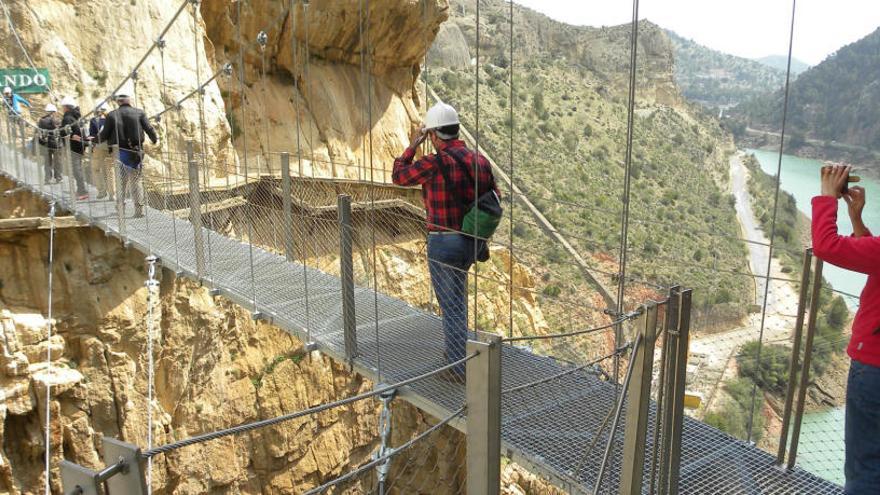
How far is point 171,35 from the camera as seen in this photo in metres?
7.04

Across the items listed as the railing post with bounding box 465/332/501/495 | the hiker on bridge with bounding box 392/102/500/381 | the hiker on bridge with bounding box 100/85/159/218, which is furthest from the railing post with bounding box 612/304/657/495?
the hiker on bridge with bounding box 100/85/159/218

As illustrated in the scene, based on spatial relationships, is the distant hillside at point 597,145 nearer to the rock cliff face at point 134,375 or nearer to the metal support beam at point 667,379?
the rock cliff face at point 134,375

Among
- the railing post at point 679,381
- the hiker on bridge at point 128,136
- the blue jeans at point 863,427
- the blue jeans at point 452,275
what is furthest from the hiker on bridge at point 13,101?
the blue jeans at point 863,427

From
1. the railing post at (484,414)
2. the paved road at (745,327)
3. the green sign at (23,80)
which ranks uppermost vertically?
the green sign at (23,80)

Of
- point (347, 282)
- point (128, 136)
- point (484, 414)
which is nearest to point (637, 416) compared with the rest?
A: point (484, 414)

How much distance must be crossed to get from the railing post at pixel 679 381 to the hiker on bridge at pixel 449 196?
780mm

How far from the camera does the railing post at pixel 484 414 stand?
1324mm

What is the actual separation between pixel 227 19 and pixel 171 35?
1881 mm

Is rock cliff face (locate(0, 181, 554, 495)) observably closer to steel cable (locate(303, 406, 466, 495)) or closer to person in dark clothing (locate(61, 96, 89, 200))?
person in dark clothing (locate(61, 96, 89, 200))

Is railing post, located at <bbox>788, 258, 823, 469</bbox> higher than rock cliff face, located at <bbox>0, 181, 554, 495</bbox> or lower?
higher

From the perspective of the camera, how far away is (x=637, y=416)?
1.44m

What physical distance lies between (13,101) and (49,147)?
99 cm

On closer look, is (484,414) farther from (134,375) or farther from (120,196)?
(134,375)

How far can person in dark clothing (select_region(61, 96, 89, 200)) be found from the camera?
4902 mm
